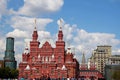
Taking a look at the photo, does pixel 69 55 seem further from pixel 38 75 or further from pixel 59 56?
pixel 38 75

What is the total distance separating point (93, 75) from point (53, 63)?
118 ft

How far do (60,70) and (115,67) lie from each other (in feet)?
106

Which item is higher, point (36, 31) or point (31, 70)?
point (36, 31)

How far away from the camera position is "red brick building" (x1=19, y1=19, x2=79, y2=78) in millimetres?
150125

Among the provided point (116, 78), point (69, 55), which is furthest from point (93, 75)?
point (116, 78)

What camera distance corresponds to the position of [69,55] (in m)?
153

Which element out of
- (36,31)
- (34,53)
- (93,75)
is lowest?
(93,75)

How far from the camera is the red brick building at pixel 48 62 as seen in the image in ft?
493

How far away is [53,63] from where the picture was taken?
150 metres

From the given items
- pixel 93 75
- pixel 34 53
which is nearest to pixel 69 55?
pixel 34 53

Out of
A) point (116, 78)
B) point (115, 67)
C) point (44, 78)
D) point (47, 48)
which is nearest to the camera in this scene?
point (116, 78)

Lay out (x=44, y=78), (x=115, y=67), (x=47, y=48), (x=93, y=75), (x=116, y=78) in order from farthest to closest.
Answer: (x=93, y=75), (x=47, y=48), (x=44, y=78), (x=115, y=67), (x=116, y=78)

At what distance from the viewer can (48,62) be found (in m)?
152

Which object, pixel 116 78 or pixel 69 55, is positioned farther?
pixel 69 55
